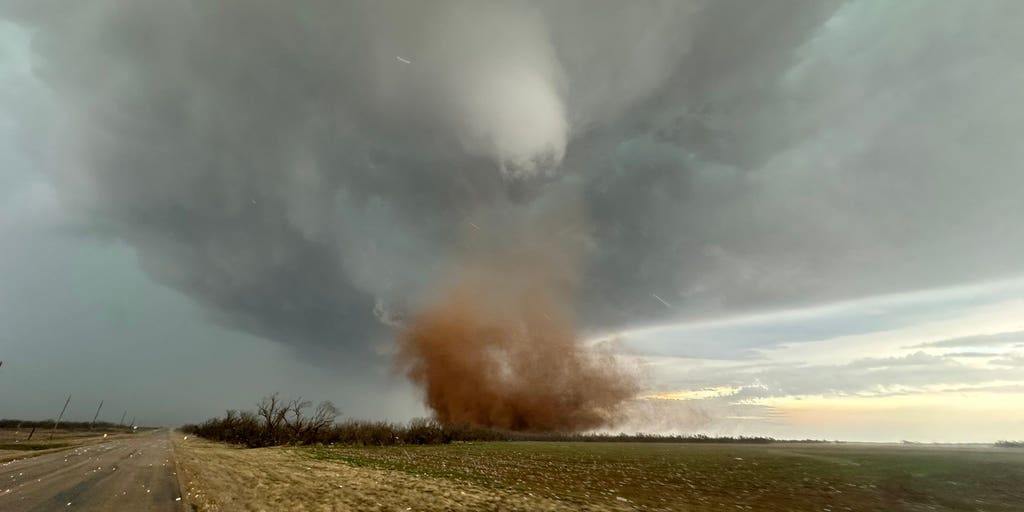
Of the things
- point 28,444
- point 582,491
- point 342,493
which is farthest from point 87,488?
point 28,444

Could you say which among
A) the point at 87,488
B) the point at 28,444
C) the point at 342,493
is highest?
the point at 28,444

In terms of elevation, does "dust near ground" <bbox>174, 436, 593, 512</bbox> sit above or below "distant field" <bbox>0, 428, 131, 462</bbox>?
below

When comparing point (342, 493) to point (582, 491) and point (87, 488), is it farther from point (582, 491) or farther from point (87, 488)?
point (87, 488)

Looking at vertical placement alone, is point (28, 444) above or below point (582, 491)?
above

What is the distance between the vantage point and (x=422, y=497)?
26203 millimetres

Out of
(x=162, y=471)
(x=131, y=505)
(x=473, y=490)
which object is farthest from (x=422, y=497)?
(x=162, y=471)

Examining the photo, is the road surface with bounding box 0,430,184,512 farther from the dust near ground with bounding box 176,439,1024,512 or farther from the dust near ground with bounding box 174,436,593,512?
the dust near ground with bounding box 176,439,1024,512

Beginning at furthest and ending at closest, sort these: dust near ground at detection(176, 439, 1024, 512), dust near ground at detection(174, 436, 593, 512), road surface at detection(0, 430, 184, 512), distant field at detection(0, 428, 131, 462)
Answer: distant field at detection(0, 428, 131, 462) → dust near ground at detection(176, 439, 1024, 512) → dust near ground at detection(174, 436, 593, 512) → road surface at detection(0, 430, 184, 512)

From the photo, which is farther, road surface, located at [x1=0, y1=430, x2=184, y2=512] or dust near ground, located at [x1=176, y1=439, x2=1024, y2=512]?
dust near ground, located at [x1=176, y1=439, x2=1024, y2=512]

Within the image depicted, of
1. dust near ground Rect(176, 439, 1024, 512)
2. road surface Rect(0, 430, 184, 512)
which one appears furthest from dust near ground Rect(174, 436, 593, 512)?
road surface Rect(0, 430, 184, 512)

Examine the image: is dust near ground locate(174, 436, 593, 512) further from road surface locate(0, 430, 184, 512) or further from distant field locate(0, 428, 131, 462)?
distant field locate(0, 428, 131, 462)

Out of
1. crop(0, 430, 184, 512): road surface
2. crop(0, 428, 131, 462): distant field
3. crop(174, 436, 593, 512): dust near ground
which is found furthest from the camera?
crop(0, 428, 131, 462): distant field

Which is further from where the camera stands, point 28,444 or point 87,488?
point 28,444

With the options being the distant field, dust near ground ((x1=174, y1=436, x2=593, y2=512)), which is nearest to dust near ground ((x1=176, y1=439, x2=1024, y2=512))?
dust near ground ((x1=174, y1=436, x2=593, y2=512))
